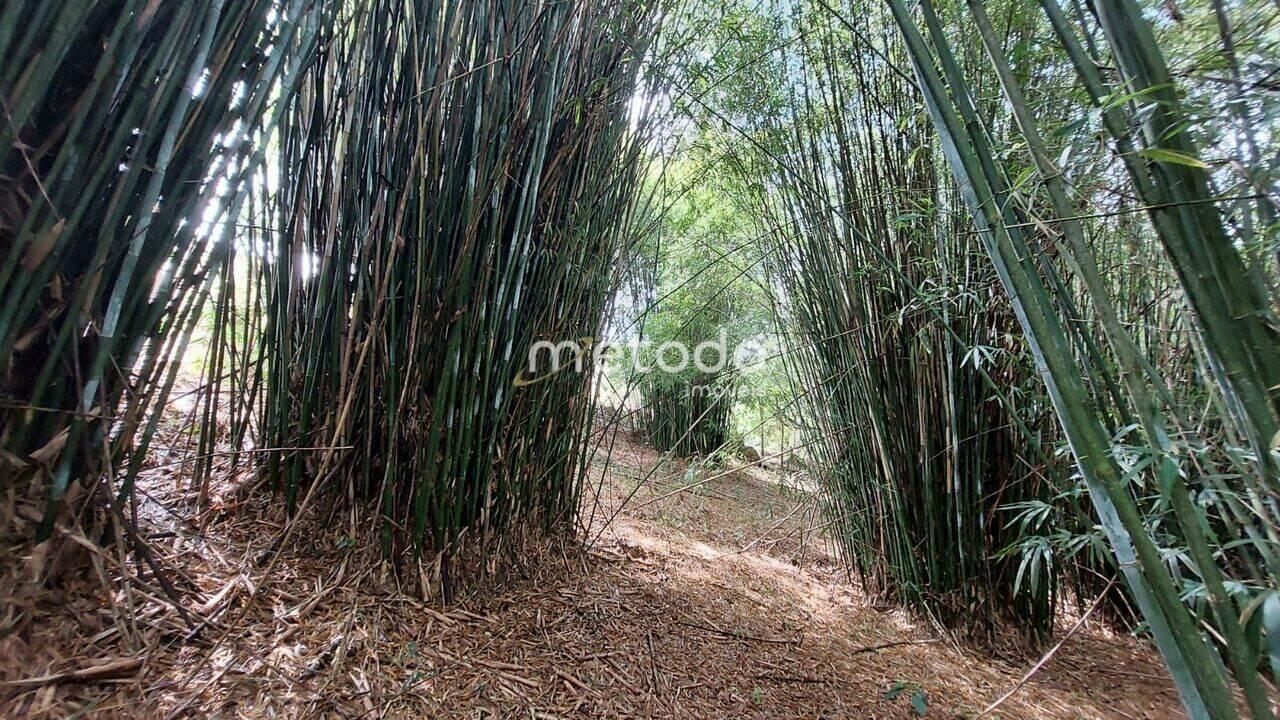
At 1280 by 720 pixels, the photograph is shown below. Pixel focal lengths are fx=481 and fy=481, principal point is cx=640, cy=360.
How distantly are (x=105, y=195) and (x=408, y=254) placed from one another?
0.48 meters

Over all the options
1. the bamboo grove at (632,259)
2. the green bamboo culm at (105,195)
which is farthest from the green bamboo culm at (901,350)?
the green bamboo culm at (105,195)

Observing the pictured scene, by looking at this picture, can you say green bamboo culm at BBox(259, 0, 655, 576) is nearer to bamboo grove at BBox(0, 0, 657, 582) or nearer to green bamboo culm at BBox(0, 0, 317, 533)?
bamboo grove at BBox(0, 0, 657, 582)

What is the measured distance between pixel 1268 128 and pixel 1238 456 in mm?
490

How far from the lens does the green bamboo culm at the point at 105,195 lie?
0.56 m

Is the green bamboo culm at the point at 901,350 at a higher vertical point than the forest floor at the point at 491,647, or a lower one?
higher

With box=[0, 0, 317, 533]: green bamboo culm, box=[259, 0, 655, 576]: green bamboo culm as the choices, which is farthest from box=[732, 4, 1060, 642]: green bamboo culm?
box=[0, 0, 317, 533]: green bamboo culm

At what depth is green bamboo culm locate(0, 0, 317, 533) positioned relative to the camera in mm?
563

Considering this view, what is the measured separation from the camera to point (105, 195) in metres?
0.64

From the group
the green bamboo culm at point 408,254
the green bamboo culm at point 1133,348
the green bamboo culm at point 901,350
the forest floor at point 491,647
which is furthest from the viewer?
the green bamboo culm at point 901,350

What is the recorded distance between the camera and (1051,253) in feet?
4.99

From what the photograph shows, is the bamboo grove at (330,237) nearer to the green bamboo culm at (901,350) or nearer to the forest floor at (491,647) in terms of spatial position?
the forest floor at (491,647)

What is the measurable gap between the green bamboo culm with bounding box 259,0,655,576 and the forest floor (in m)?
0.15

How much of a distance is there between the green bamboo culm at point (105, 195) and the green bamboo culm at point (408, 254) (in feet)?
1.11

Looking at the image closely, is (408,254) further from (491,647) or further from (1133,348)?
(1133,348)
